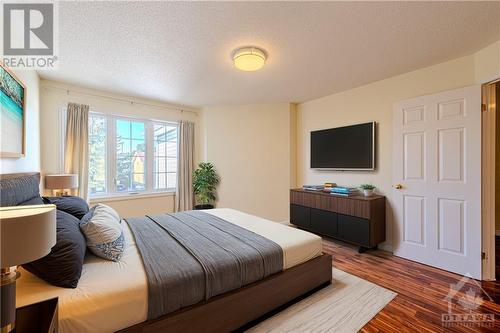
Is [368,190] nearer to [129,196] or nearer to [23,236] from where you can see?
[23,236]

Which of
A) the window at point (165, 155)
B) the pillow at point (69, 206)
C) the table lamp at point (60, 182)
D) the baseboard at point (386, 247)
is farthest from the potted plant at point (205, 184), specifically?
the baseboard at point (386, 247)

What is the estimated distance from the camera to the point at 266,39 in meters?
2.21

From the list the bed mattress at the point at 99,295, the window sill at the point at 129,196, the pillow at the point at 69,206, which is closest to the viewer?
the bed mattress at the point at 99,295

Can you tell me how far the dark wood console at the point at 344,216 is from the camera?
3.05 m

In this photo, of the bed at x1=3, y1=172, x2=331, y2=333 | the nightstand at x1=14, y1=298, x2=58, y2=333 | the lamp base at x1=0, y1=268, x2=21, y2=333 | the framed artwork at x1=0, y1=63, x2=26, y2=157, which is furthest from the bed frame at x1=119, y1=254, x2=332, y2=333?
the framed artwork at x1=0, y1=63, x2=26, y2=157

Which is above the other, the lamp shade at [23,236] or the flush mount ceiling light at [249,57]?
the flush mount ceiling light at [249,57]

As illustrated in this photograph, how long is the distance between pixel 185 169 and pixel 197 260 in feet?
10.8

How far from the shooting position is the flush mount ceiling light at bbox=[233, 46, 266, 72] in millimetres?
2342

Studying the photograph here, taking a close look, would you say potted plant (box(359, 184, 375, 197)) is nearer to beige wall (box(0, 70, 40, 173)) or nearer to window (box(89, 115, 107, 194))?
beige wall (box(0, 70, 40, 173))

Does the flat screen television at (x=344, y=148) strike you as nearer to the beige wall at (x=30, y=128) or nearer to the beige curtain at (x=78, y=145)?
the beige curtain at (x=78, y=145)

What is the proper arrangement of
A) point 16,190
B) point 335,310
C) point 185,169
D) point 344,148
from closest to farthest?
point 16,190, point 335,310, point 344,148, point 185,169

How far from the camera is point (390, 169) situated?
10.6 ft

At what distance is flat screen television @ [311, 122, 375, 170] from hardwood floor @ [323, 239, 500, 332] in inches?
53.9

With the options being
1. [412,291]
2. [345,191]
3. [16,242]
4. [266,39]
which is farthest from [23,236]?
[345,191]
